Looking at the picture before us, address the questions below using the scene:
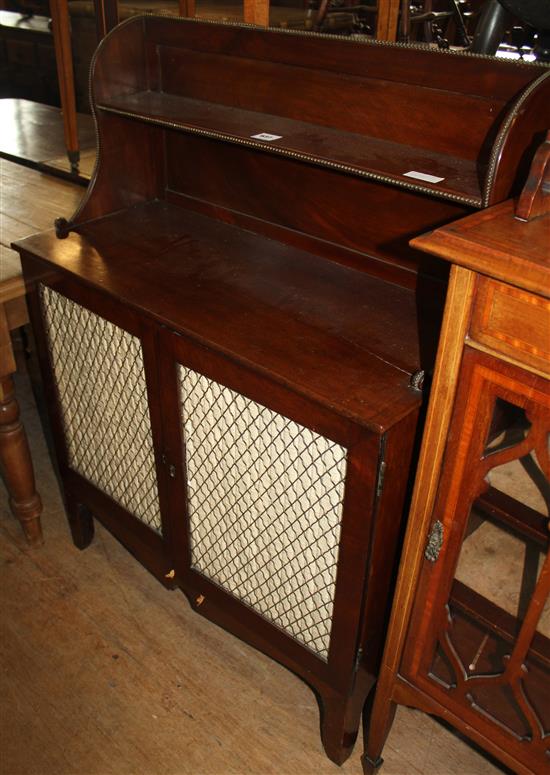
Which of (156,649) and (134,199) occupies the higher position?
(134,199)

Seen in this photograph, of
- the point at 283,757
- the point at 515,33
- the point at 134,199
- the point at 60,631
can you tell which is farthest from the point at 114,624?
the point at 515,33

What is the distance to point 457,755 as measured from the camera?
173 cm

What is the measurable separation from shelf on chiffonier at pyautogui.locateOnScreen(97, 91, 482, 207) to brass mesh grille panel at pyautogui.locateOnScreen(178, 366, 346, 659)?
1.54 ft

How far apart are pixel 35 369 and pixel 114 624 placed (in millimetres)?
1420

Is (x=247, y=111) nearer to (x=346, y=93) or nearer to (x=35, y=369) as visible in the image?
(x=346, y=93)

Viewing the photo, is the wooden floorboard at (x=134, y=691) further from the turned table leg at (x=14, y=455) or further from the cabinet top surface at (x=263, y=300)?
the cabinet top surface at (x=263, y=300)

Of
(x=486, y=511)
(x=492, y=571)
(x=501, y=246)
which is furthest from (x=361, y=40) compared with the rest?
(x=492, y=571)

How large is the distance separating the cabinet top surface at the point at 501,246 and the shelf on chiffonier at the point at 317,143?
16 centimetres

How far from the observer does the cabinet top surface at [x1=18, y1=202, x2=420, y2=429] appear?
1293 millimetres

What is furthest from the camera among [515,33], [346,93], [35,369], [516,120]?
[515,33]

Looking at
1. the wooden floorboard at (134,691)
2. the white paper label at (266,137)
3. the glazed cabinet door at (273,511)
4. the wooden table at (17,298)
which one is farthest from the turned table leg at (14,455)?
the white paper label at (266,137)

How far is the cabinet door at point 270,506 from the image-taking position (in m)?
1.32

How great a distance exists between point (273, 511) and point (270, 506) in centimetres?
1

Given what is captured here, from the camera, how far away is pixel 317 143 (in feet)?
4.72
